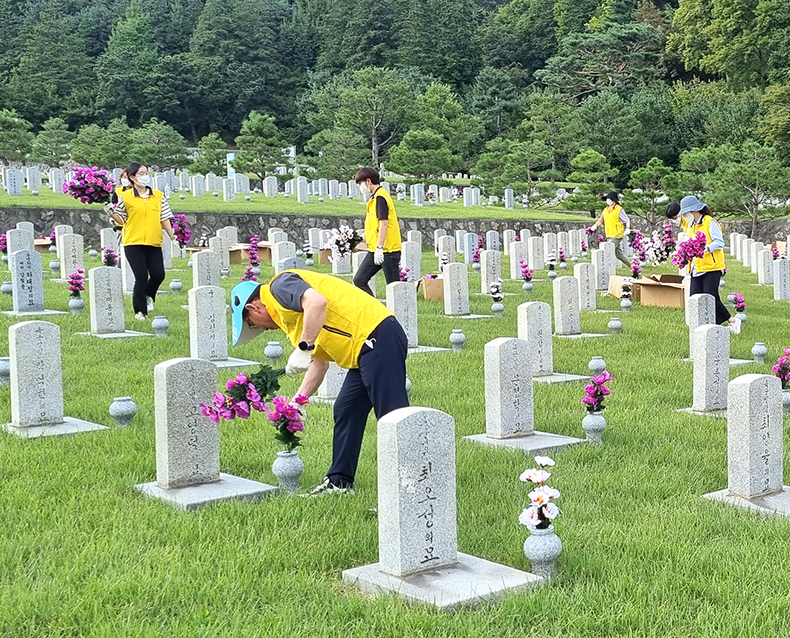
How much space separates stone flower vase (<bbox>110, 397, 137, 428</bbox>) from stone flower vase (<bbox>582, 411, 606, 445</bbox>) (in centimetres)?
327

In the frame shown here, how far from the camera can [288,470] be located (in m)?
5.79

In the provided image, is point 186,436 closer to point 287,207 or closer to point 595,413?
point 595,413

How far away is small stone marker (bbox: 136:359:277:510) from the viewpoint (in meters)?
5.89

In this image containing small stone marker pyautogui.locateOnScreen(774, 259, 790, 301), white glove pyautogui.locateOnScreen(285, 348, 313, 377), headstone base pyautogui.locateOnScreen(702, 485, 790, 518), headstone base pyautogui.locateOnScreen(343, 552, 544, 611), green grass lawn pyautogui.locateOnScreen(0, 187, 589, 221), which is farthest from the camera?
green grass lawn pyautogui.locateOnScreen(0, 187, 589, 221)

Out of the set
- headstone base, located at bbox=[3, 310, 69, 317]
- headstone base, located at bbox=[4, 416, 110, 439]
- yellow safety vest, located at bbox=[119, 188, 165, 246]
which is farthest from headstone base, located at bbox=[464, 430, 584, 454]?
headstone base, located at bbox=[3, 310, 69, 317]

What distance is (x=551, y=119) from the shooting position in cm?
4575

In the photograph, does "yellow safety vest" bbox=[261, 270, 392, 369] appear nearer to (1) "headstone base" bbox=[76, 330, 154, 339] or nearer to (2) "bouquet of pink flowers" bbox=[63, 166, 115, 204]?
(1) "headstone base" bbox=[76, 330, 154, 339]

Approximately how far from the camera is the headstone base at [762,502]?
5543mm

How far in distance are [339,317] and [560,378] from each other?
4712 mm

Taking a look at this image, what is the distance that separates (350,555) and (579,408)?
391 cm

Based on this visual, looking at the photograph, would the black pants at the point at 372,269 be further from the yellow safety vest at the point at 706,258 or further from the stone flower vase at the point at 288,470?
the stone flower vase at the point at 288,470

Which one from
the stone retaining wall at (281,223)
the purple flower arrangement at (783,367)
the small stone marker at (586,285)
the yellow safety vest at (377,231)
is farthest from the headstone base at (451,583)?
the stone retaining wall at (281,223)

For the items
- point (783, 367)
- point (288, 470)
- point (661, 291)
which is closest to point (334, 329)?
point (288, 470)

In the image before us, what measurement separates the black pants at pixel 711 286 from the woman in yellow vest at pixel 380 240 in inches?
146
